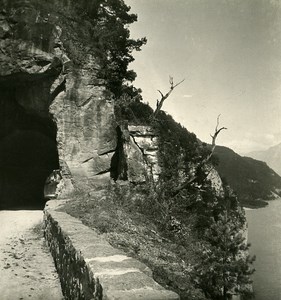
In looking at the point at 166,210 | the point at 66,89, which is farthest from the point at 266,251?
the point at 66,89

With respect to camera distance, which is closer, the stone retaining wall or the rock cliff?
the stone retaining wall

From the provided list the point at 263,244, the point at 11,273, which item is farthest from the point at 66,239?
the point at 263,244

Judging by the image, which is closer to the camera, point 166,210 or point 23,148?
point 166,210

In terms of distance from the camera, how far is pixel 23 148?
64.4 feet

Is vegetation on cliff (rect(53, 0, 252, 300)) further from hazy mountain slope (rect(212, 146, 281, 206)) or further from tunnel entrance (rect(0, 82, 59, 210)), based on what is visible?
hazy mountain slope (rect(212, 146, 281, 206))

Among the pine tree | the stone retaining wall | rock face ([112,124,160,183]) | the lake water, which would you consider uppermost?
rock face ([112,124,160,183])

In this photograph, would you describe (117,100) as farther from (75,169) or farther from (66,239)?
(66,239)

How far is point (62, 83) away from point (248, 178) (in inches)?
2620

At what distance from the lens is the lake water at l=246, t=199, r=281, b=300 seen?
29.0 m

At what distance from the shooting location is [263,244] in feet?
135

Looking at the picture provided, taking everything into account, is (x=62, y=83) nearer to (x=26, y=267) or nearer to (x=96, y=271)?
(x=26, y=267)

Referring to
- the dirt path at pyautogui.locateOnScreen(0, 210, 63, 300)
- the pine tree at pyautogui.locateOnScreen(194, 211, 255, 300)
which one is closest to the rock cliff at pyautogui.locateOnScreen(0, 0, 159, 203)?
the dirt path at pyautogui.locateOnScreen(0, 210, 63, 300)

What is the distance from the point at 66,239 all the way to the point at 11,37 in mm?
11499

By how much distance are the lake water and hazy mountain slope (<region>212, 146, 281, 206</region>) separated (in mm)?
6515
